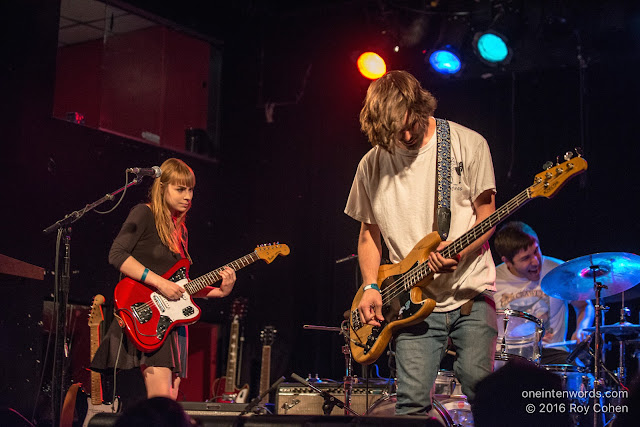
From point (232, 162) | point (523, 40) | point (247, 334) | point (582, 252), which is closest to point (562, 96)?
point (523, 40)

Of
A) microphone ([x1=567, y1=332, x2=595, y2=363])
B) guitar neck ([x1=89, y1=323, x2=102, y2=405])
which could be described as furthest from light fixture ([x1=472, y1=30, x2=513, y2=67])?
guitar neck ([x1=89, y1=323, x2=102, y2=405])

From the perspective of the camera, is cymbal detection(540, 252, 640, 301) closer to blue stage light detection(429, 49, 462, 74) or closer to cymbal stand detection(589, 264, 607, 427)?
cymbal stand detection(589, 264, 607, 427)

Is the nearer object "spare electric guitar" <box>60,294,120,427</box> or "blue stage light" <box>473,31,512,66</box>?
"spare electric guitar" <box>60,294,120,427</box>

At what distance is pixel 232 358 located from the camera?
25.8 feet

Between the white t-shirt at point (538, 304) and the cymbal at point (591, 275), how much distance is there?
0.58 m

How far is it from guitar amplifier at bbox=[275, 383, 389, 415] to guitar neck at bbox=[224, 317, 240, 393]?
1837 millimetres

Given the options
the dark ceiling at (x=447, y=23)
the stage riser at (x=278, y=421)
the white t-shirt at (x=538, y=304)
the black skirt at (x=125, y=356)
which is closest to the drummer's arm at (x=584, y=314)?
the white t-shirt at (x=538, y=304)

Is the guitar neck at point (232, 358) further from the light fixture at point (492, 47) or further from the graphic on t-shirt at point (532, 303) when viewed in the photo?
the light fixture at point (492, 47)

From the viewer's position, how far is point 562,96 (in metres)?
7.22

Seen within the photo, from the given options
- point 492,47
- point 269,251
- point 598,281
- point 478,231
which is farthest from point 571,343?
point 478,231

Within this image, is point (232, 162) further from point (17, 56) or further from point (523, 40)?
point (523, 40)

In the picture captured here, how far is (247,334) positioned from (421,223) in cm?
543

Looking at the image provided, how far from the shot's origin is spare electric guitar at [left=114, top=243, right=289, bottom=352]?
489cm

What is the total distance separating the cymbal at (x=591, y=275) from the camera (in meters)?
5.25
